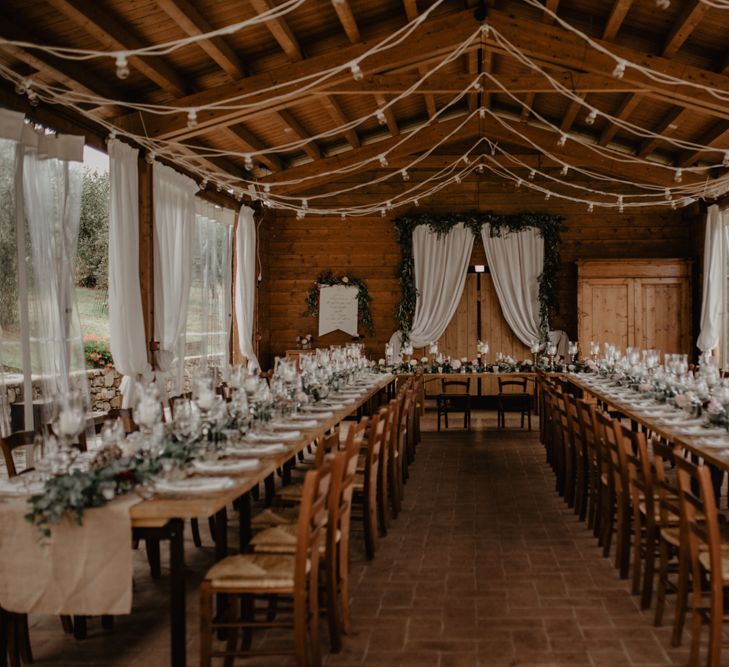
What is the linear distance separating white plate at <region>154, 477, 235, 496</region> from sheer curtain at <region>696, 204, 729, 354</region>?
11.6 metres

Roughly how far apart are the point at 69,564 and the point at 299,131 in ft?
32.6

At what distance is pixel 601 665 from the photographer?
12.0 feet

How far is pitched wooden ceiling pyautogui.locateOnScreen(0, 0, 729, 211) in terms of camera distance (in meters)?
7.47

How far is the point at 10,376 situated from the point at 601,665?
27.2 ft

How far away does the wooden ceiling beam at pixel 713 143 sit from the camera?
1099 cm

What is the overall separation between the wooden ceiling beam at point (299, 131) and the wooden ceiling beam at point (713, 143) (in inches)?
217

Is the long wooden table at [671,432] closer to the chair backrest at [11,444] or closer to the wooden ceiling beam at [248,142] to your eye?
the chair backrest at [11,444]

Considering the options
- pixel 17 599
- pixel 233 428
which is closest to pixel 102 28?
pixel 233 428

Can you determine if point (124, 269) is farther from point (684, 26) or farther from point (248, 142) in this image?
point (684, 26)

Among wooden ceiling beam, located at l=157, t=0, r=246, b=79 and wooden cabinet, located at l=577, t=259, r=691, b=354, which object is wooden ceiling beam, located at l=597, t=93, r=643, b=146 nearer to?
wooden cabinet, located at l=577, t=259, r=691, b=354

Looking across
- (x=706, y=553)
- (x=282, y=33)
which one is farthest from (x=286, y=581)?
(x=282, y=33)

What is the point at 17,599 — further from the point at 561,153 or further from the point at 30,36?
the point at 561,153

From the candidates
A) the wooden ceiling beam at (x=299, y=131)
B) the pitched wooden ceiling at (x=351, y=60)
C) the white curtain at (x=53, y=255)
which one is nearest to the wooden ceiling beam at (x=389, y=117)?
the pitched wooden ceiling at (x=351, y=60)

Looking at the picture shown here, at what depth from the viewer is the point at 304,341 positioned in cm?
1499
